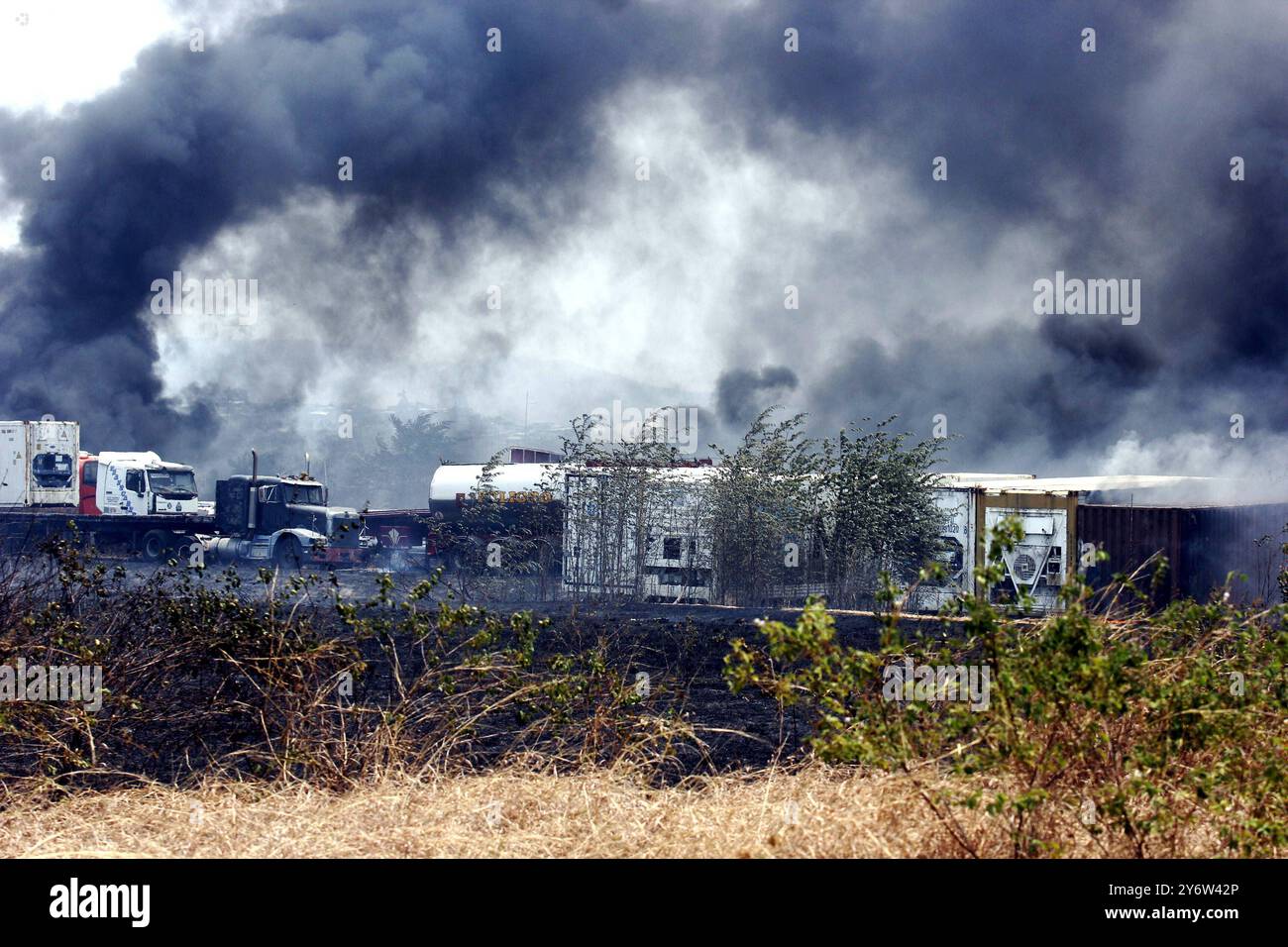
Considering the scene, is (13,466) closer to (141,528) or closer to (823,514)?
(141,528)

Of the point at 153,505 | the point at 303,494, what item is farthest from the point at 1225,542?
the point at 153,505

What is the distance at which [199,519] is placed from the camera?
3206 cm

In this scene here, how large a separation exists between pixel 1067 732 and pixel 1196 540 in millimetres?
14671

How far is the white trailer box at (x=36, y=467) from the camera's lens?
108ft

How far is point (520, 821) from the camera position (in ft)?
18.6

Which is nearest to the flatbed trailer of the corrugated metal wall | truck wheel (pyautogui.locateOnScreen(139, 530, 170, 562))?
truck wheel (pyautogui.locateOnScreen(139, 530, 170, 562))

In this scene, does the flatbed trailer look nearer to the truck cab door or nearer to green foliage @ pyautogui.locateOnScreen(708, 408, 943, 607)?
the truck cab door

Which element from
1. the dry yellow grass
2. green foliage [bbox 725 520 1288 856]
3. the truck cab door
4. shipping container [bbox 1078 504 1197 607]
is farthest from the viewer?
the truck cab door

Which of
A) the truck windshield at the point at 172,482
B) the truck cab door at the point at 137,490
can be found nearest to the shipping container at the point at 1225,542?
the truck windshield at the point at 172,482

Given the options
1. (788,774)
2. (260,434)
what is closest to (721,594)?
(788,774)

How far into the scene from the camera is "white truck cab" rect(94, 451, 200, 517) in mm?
32375

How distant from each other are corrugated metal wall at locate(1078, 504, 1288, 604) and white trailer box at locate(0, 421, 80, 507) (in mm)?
28425

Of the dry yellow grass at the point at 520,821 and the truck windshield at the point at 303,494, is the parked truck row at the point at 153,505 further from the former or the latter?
the dry yellow grass at the point at 520,821
